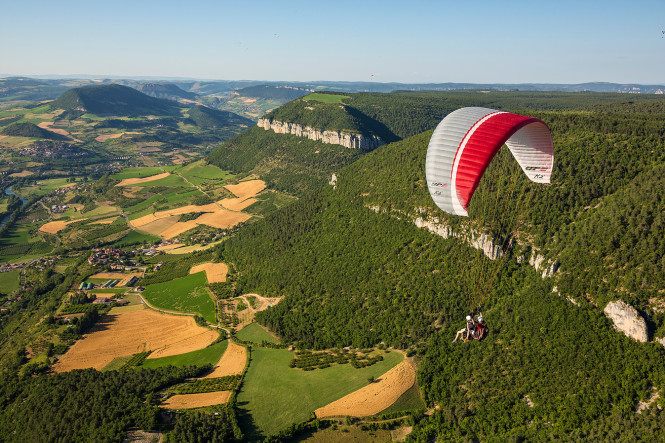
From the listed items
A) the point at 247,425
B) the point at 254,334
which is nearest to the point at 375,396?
the point at 247,425

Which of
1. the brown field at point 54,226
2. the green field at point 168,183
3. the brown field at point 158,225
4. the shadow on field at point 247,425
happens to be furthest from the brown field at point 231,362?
the green field at point 168,183

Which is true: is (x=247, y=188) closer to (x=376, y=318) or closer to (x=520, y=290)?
(x=376, y=318)

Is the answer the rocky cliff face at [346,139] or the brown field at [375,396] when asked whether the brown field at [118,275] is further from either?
the rocky cliff face at [346,139]

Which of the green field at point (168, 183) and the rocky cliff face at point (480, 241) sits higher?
the rocky cliff face at point (480, 241)

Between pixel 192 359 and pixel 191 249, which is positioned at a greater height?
pixel 191 249

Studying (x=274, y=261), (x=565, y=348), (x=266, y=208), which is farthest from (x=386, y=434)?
(x=266, y=208)

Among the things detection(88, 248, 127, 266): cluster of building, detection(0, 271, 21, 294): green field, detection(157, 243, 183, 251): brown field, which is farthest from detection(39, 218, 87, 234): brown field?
detection(157, 243, 183, 251): brown field

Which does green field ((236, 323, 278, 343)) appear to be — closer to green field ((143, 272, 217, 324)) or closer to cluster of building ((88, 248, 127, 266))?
green field ((143, 272, 217, 324))
